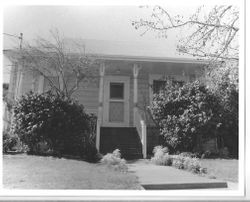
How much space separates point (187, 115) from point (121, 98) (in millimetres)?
2542

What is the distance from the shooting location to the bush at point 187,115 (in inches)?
311

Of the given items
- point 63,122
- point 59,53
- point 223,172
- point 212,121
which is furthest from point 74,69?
point 223,172

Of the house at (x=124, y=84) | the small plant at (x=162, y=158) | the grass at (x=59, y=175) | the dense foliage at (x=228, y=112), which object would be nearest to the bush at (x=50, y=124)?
the grass at (x=59, y=175)

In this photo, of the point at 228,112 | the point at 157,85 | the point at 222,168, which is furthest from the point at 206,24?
the point at 157,85

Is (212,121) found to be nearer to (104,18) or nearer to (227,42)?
(227,42)

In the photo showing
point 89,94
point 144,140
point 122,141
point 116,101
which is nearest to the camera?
point 144,140

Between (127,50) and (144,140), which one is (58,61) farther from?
(144,140)

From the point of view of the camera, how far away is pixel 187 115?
7980 millimetres

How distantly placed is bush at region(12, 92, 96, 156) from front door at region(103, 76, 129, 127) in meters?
2.25

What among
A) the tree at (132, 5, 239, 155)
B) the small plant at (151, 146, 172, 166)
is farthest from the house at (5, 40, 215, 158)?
the tree at (132, 5, 239, 155)

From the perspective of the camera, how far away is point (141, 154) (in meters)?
8.09

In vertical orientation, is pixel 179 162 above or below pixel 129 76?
below

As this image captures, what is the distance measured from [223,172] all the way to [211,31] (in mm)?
2662

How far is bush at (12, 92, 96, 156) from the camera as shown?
715 cm
